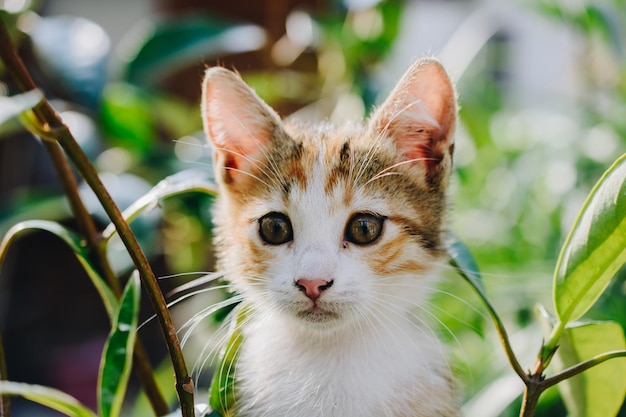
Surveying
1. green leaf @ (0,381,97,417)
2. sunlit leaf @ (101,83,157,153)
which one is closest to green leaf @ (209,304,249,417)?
green leaf @ (0,381,97,417)

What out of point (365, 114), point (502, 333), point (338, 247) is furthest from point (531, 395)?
point (365, 114)

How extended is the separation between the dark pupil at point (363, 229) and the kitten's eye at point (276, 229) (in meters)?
0.07

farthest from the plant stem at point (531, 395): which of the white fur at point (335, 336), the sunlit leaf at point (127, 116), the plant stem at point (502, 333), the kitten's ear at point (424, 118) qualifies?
the sunlit leaf at point (127, 116)

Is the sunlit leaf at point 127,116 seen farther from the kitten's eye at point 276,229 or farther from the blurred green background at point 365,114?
the kitten's eye at point 276,229

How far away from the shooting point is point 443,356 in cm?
78

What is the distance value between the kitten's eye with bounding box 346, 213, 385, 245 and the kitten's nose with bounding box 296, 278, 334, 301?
0.26ft

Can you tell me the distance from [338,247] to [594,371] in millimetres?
292

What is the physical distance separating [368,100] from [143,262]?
841 millimetres

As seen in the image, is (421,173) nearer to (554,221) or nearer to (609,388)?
(609,388)

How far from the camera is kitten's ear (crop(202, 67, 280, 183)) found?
2.59ft

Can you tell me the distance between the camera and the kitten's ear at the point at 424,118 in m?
0.73

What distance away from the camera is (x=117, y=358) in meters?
0.62

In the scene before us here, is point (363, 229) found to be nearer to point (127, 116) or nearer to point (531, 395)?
point (531, 395)

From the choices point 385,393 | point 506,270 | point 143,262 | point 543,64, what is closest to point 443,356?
point 385,393
